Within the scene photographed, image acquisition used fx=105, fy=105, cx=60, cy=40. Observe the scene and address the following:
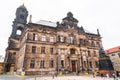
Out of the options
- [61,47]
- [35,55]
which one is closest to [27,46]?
[35,55]

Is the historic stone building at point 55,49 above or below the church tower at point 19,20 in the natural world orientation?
below

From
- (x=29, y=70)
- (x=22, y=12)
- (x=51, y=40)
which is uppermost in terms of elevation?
(x=22, y=12)

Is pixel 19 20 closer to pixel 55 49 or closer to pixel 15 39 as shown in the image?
pixel 15 39

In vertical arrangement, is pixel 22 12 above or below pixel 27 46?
above

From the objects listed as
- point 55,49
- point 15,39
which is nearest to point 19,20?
point 15,39

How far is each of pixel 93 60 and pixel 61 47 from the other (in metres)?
14.5

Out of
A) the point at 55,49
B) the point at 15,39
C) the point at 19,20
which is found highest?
the point at 19,20

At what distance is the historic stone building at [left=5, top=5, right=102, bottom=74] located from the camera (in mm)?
28750

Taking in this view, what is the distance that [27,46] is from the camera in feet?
93.5

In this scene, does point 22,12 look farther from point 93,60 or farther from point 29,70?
point 93,60

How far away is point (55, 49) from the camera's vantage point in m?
32.1

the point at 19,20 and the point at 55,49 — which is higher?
the point at 19,20

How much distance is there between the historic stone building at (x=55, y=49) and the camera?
28.8 metres

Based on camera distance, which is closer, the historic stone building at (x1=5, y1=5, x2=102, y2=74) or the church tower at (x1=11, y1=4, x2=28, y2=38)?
the historic stone building at (x1=5, y1=5, x2=102, y2=74)
